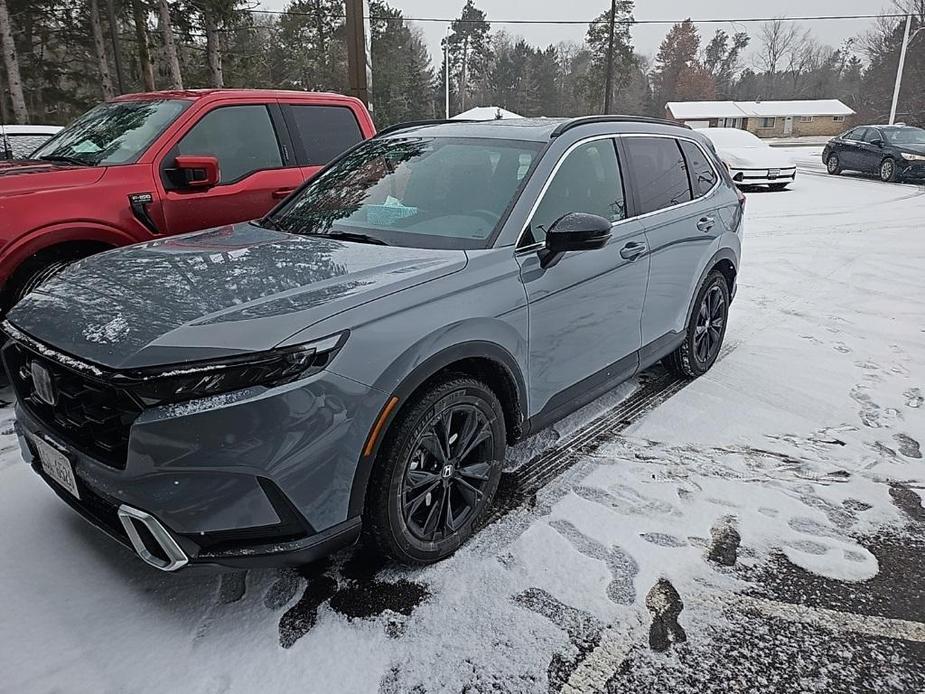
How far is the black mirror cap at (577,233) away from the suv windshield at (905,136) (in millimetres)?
19652

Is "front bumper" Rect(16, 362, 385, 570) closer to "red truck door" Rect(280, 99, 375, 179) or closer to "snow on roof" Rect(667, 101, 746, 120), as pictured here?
"red truck door" Rect(280, 99, 375, 179)

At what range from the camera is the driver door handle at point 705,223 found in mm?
4457

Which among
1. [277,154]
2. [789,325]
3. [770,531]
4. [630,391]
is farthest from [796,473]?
[277,154]

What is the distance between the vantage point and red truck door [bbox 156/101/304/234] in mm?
4770

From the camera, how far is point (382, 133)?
13.7 feet

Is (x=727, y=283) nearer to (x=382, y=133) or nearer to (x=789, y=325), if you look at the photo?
(x=789, y=325)

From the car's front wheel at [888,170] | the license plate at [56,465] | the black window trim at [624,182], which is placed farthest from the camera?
the car's front wheel at [888,170]

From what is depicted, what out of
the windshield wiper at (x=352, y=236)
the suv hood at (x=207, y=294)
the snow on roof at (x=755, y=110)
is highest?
the snow on roof at (x=755, y=110)

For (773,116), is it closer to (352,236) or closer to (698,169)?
(698,169)

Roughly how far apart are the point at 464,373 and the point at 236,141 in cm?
349

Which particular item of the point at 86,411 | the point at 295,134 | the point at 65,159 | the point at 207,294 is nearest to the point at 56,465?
the point at 86,411

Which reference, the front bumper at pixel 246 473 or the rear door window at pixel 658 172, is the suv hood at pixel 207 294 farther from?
the rear door window at pixel 658 172

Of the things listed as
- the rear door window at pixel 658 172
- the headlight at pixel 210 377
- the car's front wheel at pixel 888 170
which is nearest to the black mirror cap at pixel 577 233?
the rear door window at pixel 658 172

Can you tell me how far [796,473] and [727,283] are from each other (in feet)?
6.28
